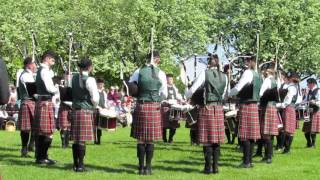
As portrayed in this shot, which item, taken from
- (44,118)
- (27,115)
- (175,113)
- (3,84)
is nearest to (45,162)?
(44,118)

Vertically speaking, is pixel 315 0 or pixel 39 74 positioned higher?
pixel 315 0

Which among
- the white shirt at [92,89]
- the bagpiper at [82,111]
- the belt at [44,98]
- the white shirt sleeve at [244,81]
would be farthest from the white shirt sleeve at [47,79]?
the white shirt sleeve at [244,81]

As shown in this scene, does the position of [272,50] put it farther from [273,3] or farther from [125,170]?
[125,170]

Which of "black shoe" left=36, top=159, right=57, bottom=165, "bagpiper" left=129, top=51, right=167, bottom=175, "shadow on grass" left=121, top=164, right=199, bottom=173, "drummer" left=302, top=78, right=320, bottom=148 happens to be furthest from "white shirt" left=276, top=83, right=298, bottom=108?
"black shoe" left=36, top=159, right=57, bottom=165

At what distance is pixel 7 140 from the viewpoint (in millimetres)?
14555

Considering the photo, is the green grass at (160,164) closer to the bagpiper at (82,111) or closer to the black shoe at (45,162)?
the black shoe at (45,162)

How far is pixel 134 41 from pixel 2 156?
2719 centimetres

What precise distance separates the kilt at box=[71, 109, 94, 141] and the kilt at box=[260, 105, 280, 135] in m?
3.14

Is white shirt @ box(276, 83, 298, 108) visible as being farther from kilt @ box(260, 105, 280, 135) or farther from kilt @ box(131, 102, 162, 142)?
kilt @ box(131, 102, 162, 142)

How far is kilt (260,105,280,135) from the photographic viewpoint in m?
10.4

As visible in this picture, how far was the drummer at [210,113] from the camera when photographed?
29.1 feet

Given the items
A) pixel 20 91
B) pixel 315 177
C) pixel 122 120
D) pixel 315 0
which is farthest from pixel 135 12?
pixel 315 177

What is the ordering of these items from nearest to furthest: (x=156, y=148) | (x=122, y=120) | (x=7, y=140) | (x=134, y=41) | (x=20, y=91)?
1. (x=20, y=91)
2. (x=156, y=148)
3. (x=7, y=140)
4. (x=122, y=120)
5. (x=134, y=41)

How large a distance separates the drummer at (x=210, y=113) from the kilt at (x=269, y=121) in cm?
168
